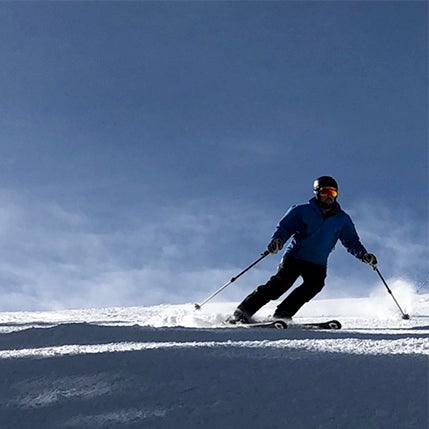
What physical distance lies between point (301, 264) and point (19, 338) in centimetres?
317

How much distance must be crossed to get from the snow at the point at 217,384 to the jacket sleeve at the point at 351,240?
3035 mm

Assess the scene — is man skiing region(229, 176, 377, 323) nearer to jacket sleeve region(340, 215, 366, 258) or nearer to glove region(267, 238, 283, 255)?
glove region(267, 238, 283, 255)

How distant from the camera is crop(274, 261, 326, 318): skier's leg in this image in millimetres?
6242

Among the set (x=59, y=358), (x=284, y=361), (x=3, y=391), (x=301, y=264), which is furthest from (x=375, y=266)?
(x=3, y=391)

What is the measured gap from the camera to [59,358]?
10.1 feet

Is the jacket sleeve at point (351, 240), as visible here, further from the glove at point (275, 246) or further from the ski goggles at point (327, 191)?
the glove at point (275, 246)

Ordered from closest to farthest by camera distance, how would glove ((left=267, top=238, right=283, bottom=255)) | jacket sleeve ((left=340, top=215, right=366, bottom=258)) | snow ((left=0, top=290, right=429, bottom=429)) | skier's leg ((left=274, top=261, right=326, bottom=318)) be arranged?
snow ((left=0, top=290, right=429, bottom=429)) → glove ((left=267, top=238, right=283, bottom=255)) → skier's leg ((left=274, top=261, right=326, bottom=318)) → jacket sleeve ((left=340, top=215, right=366, bottom=258))

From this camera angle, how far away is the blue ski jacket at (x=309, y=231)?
6.28m

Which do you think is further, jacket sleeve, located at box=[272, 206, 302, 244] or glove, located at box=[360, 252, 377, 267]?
glove, located at box=[360, 252, 377, 267]

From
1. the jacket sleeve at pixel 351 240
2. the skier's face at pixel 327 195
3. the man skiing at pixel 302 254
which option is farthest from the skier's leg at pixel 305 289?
the skier's face at pixel 327 195

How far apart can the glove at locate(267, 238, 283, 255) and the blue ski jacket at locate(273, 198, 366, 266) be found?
9 cm

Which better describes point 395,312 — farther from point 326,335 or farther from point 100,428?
point 100,428

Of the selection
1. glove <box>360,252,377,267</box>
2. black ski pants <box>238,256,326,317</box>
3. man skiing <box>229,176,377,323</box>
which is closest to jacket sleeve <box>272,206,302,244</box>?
man skiing <box>229,176,377,323</box>

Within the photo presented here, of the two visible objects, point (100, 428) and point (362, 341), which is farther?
point (362, 341)
